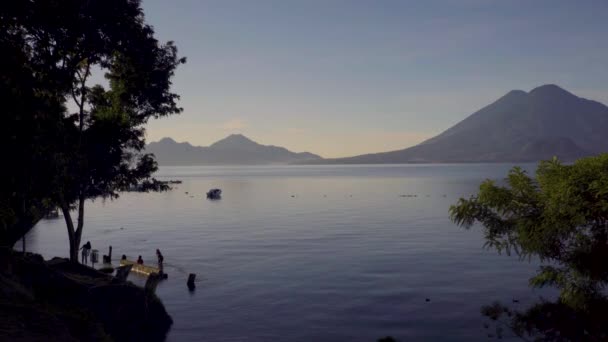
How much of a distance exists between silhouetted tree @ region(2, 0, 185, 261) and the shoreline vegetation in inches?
207

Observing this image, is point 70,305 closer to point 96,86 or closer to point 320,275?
point 96,86

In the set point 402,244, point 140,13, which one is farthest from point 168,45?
point 402,244

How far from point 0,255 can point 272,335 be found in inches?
643

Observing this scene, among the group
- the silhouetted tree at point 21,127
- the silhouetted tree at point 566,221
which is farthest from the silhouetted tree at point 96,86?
the silhouetted tree at point 566,221

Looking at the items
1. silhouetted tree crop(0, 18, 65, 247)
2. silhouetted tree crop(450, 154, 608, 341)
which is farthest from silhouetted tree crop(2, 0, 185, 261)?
silhouetted tree crop(450, 154, 608, 341)

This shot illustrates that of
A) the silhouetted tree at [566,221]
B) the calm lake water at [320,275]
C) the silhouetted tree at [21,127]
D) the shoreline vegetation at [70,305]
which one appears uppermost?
the silhouetted tree at [21,127]

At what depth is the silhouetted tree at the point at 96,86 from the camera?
95.5 ft

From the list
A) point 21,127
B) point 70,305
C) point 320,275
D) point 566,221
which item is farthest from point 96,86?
point 566,221

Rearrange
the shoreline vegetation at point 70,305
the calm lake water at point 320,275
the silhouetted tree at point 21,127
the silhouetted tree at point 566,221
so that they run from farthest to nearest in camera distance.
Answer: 1. the calm lake water at point 320,275
2. the silhouetted tree at point 21,127
3. the shoreline vegetation at point 70,305
4. the silhouetted tree at point 566,221

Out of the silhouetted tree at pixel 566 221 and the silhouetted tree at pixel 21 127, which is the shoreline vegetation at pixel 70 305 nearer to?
the silhouetted tree at pixel 21 127

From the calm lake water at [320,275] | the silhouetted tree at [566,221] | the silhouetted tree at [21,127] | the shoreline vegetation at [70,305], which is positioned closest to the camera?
the silhouetted tree at [566,221]

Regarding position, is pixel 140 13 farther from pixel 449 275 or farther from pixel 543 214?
pixel 449 275

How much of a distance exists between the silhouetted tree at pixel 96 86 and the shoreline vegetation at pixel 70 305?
5265mm

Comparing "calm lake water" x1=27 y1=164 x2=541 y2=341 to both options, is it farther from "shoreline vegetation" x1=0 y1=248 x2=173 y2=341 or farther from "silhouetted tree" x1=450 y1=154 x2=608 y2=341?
"silhouetted tree" x1=450 y1=154 x2=608 y2=341
